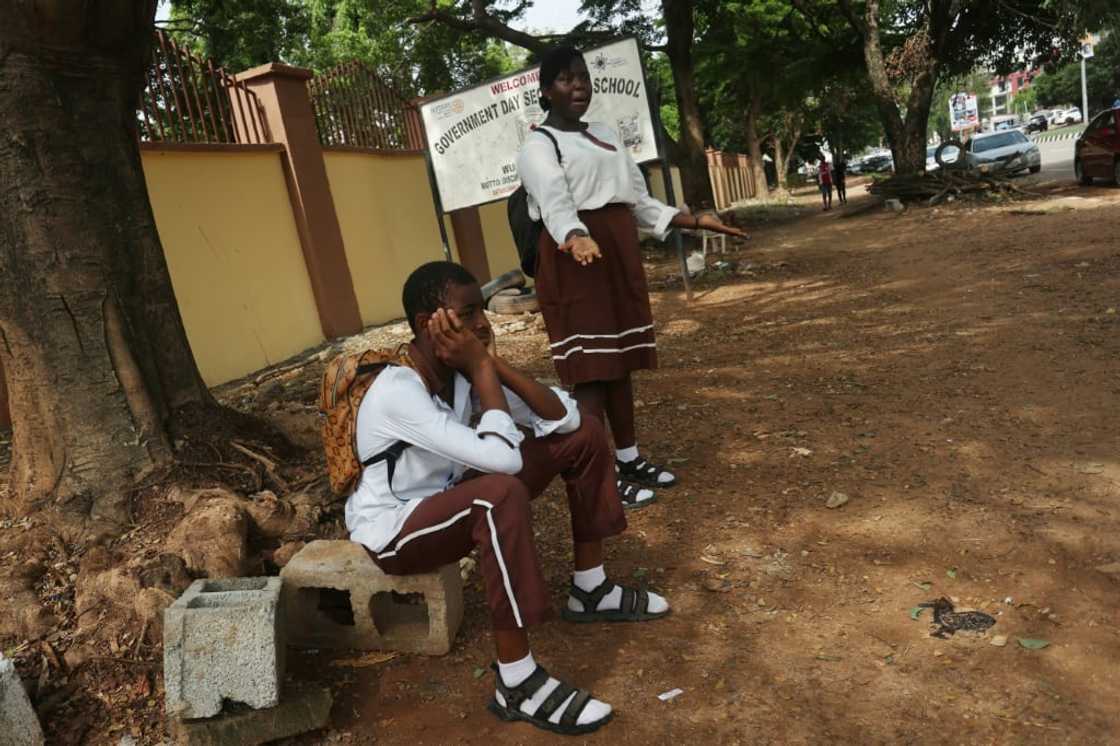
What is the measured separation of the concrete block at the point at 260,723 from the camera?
212 cm

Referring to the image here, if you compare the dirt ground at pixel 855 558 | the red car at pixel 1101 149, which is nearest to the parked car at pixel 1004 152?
the red car at pixel 1101 149

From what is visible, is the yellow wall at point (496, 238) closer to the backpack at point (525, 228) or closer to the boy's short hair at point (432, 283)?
the backpack at point (525, 228)

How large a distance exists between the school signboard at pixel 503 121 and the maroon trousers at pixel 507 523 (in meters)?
5.99

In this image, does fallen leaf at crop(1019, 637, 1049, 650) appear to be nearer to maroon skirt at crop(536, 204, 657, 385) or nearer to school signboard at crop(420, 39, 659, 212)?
maroon skirt at crop(536, 204, 657, 385)

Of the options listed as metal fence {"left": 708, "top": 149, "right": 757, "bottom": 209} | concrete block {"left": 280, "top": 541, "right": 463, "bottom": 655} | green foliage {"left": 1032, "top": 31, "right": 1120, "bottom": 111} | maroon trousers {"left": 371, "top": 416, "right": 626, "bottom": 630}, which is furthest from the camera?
green foliage {"left": 1032, "top": 31, "right": 1120, "bottom": 111}

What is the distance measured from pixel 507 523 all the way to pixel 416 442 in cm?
30

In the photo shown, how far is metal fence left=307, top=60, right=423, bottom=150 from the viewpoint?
28.0 feet

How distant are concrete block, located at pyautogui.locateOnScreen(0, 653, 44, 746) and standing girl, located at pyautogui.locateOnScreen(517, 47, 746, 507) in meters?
1.96

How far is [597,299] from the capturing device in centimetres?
321

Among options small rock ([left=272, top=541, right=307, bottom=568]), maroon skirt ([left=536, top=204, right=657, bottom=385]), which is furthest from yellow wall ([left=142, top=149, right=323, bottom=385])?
maroon skirt ([left=536, top=204, right=657, bottom=385])

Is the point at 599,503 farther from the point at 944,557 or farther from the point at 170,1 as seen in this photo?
the point at 170,1

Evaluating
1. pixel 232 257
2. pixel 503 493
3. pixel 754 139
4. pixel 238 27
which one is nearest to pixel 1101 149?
pixel 238 27

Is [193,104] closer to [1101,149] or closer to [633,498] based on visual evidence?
[633,498]

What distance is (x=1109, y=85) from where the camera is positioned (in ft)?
190
